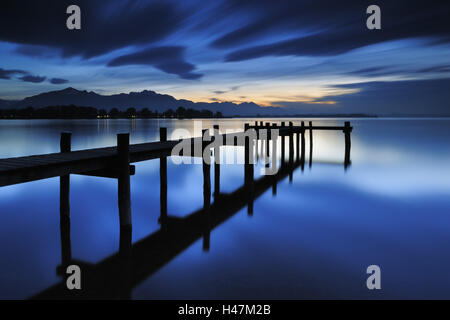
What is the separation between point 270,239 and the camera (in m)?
7.74

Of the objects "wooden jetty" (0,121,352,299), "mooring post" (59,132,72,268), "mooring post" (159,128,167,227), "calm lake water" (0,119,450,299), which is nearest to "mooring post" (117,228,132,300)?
"wooden jetty" (0,121,352,299)

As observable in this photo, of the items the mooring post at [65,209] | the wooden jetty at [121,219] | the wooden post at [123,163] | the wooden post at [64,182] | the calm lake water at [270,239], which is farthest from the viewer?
the wooden post at [64,182]

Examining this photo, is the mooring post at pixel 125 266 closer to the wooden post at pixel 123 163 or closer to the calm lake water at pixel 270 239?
the calm lake water at pixel 270 239

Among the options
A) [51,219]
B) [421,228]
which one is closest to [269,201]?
[421,228]

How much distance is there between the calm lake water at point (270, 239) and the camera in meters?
5.38

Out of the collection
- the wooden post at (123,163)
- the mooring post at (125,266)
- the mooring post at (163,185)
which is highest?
the wooden post at (123,163)

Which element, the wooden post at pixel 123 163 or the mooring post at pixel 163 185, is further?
the mooring post at pixel 163 185

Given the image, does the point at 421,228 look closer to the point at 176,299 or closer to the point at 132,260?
the point at 176,299

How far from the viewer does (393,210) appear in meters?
10.0

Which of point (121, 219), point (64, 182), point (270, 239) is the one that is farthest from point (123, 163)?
point (270, 239)

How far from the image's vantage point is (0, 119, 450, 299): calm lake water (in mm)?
5383

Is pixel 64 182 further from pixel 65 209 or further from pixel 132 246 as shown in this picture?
pixel 132 246

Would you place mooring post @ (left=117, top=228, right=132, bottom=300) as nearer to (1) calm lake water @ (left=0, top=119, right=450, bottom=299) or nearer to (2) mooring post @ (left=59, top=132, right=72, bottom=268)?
(1) calm lake water @ (left=0, top=119, right=450, bottom=299)

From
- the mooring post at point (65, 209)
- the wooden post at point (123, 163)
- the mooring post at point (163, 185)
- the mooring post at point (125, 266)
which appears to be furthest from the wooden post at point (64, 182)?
the mooring post at point (163, 185)
